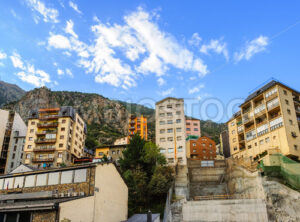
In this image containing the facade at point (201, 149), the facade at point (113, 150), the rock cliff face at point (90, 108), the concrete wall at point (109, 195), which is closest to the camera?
the concrete wall at point (109, 195)

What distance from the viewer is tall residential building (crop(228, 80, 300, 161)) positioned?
167ft

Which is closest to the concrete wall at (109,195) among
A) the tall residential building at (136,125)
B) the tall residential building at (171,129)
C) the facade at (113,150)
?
the tall residential building at (171,129)

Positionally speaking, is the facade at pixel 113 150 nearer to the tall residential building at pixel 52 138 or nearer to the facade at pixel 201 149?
the tall residential building at pixel 52 138

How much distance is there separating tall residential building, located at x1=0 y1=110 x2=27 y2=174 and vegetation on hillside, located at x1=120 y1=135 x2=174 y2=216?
59.9 m

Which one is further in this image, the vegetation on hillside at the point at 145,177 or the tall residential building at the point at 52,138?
the tall residential building at the point at 52,138

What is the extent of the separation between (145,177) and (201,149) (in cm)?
3647

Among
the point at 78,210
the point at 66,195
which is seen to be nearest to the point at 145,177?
the point at 66,195

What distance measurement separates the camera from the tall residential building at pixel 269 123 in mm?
50859

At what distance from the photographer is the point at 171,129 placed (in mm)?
63750

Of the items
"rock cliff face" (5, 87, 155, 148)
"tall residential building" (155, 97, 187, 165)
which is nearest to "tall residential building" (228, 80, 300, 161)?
"tall residential building" (155, 97, 187, 165)

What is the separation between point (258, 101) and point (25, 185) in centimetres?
5468

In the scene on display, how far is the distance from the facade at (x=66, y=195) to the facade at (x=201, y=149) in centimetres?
4549

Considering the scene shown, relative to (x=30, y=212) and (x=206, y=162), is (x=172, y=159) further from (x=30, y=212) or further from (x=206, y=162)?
(x=30, y=212)

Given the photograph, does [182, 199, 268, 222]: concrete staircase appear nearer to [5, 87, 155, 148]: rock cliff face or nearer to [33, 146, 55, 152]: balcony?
[33, 146, 55, 152]: balcony
